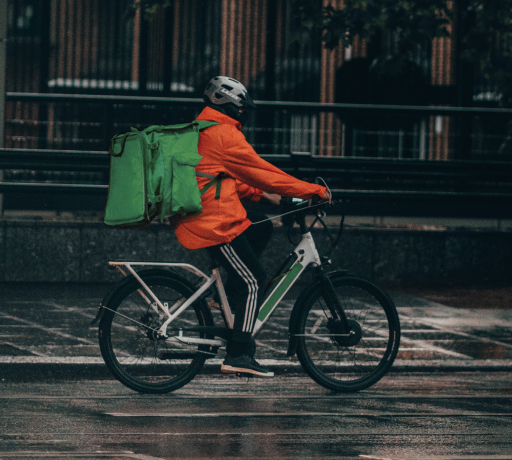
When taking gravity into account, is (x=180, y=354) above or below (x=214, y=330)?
below

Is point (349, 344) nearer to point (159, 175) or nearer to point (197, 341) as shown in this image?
point (197, 341)

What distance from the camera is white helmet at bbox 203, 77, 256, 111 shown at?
6086 millimetres

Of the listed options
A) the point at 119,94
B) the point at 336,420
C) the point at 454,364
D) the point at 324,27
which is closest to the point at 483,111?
the point at 324,27

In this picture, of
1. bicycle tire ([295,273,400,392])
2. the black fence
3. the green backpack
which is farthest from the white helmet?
the black fence

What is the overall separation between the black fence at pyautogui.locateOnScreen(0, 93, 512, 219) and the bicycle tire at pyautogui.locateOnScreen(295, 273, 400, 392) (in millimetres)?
5276

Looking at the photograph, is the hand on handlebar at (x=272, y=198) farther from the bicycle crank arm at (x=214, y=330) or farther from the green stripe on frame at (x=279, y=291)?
the bicycle crank arm at (x=214, y=330)

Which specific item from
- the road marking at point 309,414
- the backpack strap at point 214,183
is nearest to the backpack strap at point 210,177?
the backpack strap at point 214,183

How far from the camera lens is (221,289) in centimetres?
623

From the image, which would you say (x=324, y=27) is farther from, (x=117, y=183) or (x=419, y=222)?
(x=117, y=183)

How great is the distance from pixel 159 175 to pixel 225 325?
1.11 m

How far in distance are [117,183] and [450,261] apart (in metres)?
6.74

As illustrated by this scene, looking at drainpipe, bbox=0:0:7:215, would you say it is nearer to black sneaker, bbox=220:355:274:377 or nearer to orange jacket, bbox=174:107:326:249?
orange jacket, bbox=174:107:326:249

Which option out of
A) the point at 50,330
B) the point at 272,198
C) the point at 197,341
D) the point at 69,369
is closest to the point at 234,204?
the point at 272,198

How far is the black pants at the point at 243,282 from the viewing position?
6.09 meters
